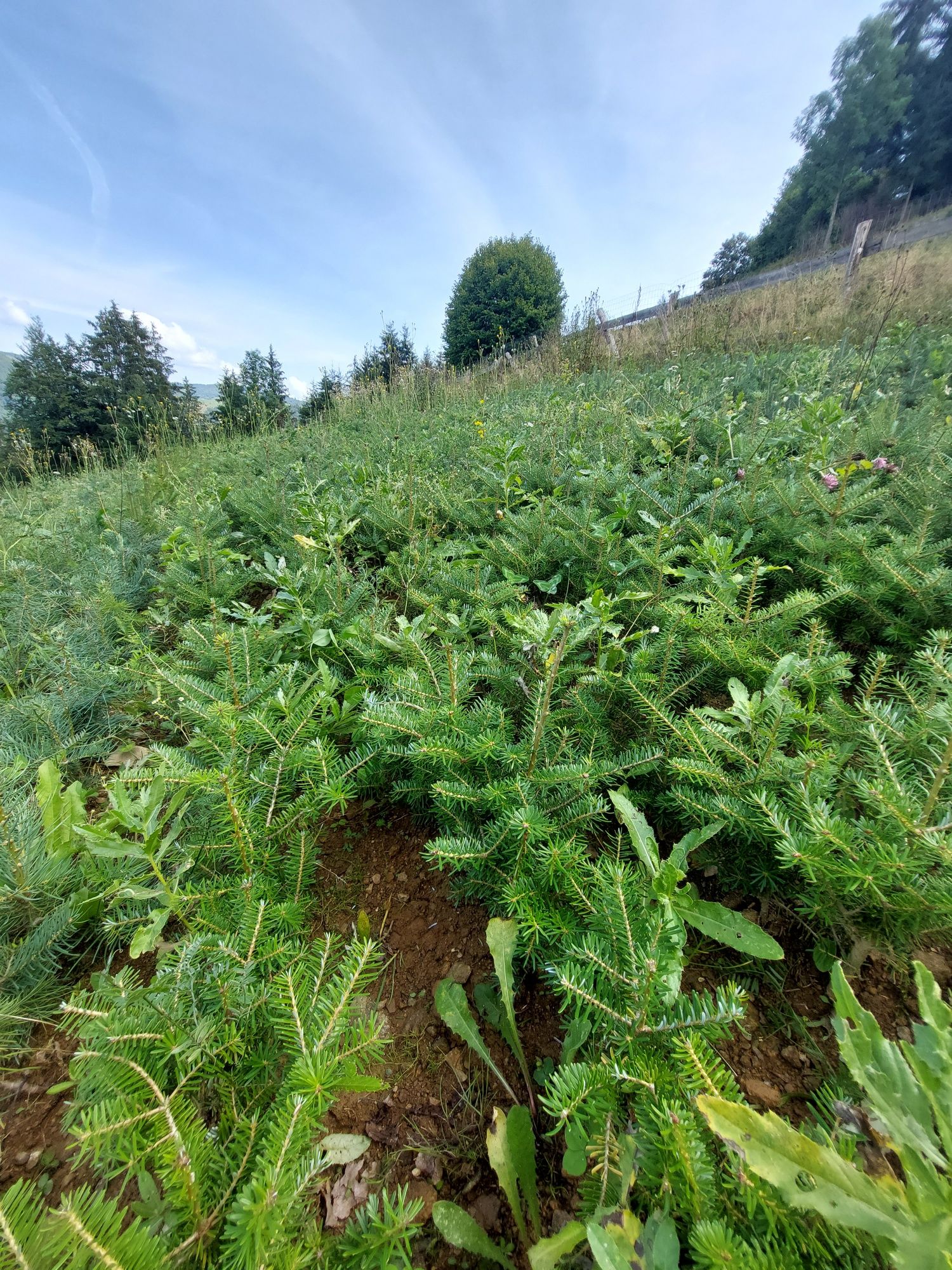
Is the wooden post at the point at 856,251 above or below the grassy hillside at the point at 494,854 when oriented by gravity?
above

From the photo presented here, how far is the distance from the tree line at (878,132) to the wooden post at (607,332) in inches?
869

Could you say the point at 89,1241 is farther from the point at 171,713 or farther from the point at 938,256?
the point at 938,256

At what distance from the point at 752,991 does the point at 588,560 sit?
4.73 ft

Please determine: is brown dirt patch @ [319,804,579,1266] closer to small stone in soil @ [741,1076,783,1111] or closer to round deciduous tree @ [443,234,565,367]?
small stone in soil @ [741,1076,783,1111]

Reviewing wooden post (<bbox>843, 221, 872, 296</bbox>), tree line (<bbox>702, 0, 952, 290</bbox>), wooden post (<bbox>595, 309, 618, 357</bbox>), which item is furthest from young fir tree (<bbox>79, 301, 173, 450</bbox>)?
tree line (<bbox>702, 0, 952, 290</bbox>)

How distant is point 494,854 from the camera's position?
1052 mm

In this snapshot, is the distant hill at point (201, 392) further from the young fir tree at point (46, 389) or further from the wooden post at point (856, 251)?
the wooden post at point (856, 251)

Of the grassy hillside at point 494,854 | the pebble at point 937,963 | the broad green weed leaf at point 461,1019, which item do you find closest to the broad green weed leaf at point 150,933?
the grassy hillside at point 494,854

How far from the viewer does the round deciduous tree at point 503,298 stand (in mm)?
18406

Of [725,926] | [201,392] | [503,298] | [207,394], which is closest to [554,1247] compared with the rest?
[725,926]

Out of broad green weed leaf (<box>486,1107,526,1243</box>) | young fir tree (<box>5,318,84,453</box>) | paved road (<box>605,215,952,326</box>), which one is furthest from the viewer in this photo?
young fir tree (<box>5,318,84,453</box>)

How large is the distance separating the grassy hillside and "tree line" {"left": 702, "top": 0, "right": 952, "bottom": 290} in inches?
1175

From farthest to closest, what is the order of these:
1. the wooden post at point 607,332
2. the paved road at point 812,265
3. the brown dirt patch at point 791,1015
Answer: the paved road at point 812,265
the wooden post at point 607,332
the brown dirt patch at point 791,1015

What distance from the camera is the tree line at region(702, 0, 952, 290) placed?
2495 cm
